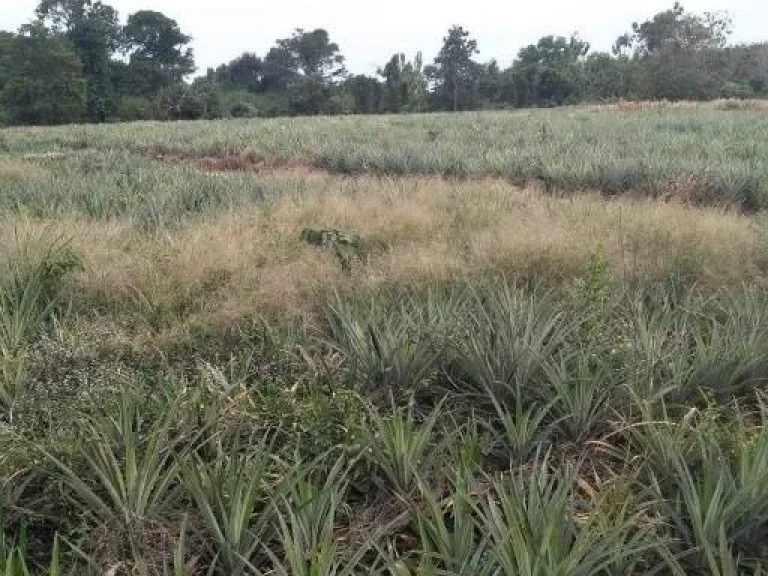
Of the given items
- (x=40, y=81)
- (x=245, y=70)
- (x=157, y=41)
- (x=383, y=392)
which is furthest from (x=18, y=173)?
(x=245, y=70)

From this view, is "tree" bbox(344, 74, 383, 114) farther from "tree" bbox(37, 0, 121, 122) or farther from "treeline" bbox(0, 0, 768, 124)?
"tree" bbox(37, 0, 121, 122)

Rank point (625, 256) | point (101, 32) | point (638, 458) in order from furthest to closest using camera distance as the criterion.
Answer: point (101, 32) < point (625, 256) < point (638, 458)

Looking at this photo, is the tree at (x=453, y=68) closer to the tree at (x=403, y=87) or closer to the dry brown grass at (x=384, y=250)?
the tree at (x=403, y=87)

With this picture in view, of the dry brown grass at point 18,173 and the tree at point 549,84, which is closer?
the dry brown grass at point 18,173

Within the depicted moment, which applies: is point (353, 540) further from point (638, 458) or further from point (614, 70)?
point (614, 70)

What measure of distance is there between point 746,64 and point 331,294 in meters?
74.8

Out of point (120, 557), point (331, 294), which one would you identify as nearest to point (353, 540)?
point (120, 557)

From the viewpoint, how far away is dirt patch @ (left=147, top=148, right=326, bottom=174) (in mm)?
14434

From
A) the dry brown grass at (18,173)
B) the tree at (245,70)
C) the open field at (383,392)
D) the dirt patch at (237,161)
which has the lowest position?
the open field at (383,392)

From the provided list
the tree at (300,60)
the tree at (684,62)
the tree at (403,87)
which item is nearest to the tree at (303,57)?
the tree at (300,60)

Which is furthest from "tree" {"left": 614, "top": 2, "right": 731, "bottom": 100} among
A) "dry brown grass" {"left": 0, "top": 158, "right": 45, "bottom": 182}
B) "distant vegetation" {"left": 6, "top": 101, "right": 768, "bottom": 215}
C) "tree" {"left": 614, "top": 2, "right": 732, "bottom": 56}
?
"dry brown grass" {"left": 0, "top": 158, "right": 45, "bottom": 182}

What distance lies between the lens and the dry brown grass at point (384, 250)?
15.9ft

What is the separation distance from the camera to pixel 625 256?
5645 mm

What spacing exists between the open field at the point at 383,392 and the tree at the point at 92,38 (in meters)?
65.7
